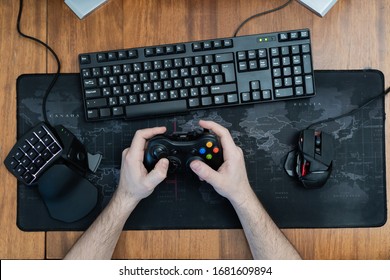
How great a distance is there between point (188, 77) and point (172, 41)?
10 cm

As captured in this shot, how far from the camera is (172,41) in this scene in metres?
1.15

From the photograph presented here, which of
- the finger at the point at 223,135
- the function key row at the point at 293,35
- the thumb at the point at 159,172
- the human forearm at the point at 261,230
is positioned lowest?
the human forearm at the point at 261,230

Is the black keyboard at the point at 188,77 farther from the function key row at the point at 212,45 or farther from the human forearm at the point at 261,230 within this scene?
the human forearm at the point at 261,230

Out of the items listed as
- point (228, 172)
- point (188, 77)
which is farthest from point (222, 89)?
point (228, 172)

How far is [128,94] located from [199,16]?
23 cm

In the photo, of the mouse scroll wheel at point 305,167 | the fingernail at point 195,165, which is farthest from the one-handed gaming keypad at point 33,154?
the mouse scroll wheel at point 305,167

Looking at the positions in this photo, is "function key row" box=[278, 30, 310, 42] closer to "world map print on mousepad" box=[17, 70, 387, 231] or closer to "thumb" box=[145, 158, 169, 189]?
"world map print on mousepad" box=[17, 70, 387, 231]

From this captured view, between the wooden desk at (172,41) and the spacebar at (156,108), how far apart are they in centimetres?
14

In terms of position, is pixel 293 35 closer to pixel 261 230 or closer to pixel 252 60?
pixel 252 60

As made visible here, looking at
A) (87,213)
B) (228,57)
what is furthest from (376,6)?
(87,213)

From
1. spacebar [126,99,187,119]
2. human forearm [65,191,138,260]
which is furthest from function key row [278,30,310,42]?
human forearm [65,191,138,260]

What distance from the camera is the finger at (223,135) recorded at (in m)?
1.04

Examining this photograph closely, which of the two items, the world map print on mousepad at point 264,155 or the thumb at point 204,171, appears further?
the world map print on mousepad at point 264,155

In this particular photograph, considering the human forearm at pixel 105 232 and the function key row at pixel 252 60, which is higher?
the function key row at pixel 252 60
